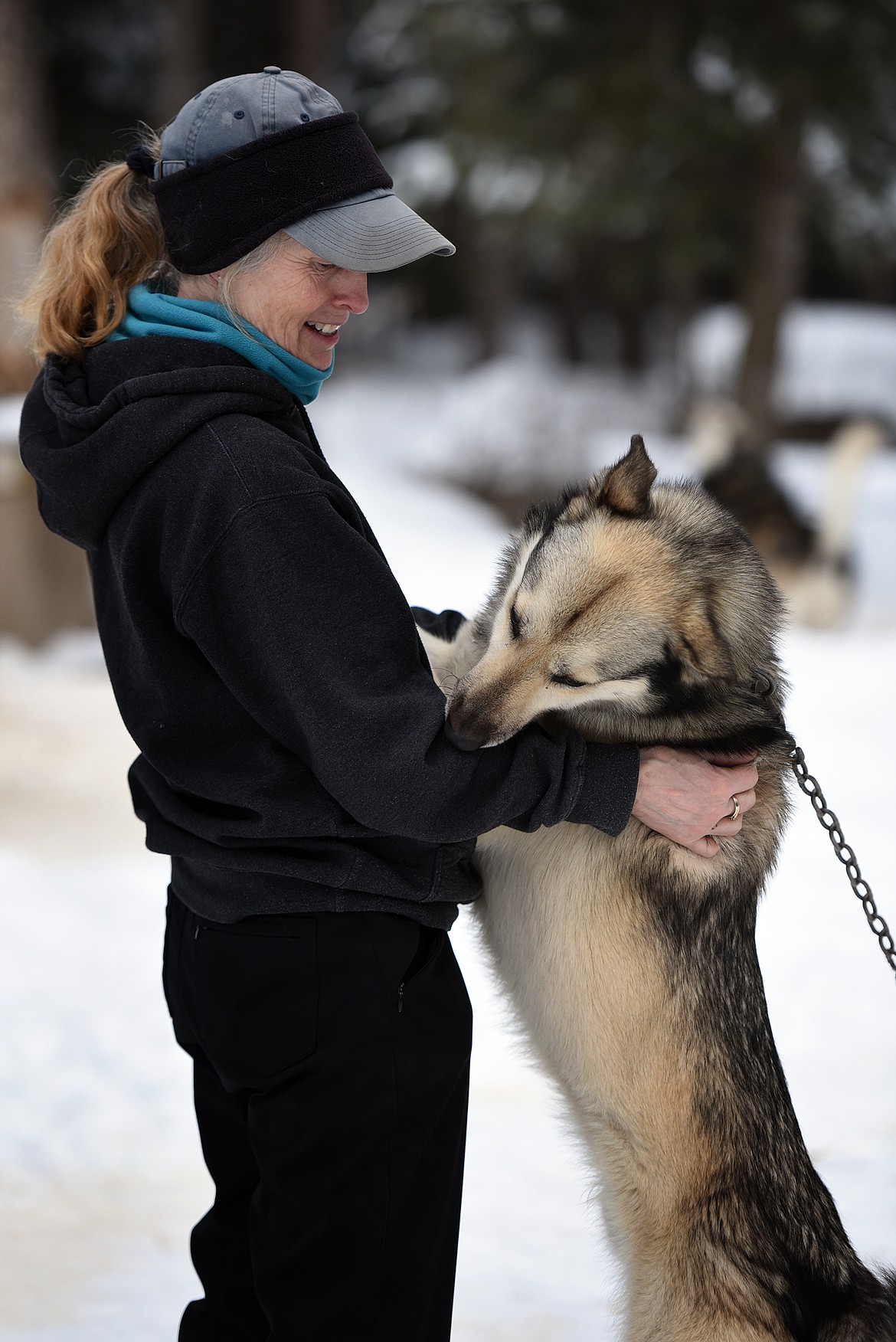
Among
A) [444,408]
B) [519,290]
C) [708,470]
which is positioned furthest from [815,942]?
[519,290]

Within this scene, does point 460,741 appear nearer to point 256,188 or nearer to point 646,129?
point 256,188

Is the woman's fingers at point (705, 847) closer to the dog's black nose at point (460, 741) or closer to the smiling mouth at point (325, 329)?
the dog's black nose at point (460, 741)

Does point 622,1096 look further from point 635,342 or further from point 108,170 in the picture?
point 635,342

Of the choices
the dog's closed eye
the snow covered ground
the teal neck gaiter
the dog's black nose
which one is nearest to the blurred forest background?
the snow covered ground

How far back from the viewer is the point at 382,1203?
63.0 inches

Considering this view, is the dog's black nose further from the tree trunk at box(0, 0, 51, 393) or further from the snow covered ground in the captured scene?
the tree trunk at box(0, 0, 51, 393)

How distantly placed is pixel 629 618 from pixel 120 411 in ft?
2.62

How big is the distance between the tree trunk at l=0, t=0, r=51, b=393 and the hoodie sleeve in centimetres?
658

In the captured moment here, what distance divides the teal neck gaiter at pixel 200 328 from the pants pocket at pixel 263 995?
2.49ft

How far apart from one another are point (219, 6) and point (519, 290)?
29.5 ft

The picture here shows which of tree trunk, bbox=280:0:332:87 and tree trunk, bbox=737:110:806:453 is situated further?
tree trunk, bbox=280:0:332:87

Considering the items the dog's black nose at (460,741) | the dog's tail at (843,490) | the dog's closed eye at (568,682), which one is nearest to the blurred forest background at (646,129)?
the dog's tail at (843,490)

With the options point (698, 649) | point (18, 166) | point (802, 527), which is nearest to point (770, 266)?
point (802, 527)

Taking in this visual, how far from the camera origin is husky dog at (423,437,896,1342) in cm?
180
